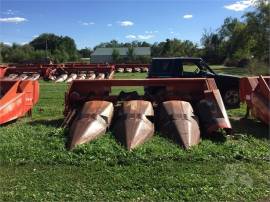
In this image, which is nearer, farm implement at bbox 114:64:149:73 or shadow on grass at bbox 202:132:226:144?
shadow on grass at bbox 202:132:226:144

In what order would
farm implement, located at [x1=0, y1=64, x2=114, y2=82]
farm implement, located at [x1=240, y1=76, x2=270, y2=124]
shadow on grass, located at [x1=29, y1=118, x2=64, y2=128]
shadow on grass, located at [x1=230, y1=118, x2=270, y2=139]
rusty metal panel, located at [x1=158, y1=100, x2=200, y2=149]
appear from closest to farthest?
rusty metal panel, located at [x1=158, y1=100, x2=200, y2=149] < shadow on grass, located at [x1=230, y1=118, x2=270, y2=139] < farm implement, located at [x1=240, y1=76, x2=270, y2=124] < shadow on grass, located at [x1=29, y1=118, x2=64, y2=128] < farm implement, located at [x1=0, y1=64, x2=114, y2=82]

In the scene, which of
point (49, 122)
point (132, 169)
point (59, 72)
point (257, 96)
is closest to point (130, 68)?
point (59, 72)

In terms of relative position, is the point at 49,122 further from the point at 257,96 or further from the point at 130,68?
the point at 130,68

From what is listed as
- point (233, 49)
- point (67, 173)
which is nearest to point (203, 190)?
point (67, 173)

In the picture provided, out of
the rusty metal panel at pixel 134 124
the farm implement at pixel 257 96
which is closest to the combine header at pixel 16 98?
the rusty metal panel at pixel 134 124

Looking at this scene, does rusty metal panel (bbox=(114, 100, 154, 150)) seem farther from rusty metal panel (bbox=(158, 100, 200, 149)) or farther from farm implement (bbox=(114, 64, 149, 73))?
farm implement (bbox=(114, 64, 149, 73))

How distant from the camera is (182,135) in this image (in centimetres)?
752

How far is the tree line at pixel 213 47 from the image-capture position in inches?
1922

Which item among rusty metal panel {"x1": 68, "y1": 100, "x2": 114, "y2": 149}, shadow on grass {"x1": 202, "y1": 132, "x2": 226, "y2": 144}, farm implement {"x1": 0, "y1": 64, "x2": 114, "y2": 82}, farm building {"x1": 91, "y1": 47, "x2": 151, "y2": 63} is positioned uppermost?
rusty metal panel {"x1": 68, "y1": 100, "x2": 114, "y2": 149}

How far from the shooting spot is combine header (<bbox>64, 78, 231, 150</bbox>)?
763 cm

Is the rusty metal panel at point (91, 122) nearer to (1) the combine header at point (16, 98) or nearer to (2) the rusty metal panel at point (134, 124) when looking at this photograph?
(2) the rusty metal panel at point (134, 124)

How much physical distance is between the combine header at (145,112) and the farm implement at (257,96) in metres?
1.12

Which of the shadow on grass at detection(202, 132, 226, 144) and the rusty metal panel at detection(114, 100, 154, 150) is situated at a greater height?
the rusty metal panel at detection(114, 100, 154, 150)

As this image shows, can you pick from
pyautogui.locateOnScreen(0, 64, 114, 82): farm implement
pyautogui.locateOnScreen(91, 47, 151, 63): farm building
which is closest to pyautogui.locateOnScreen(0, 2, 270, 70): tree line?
pyautogui.locateOnScreen(91, 47, 151, 63): farm building
